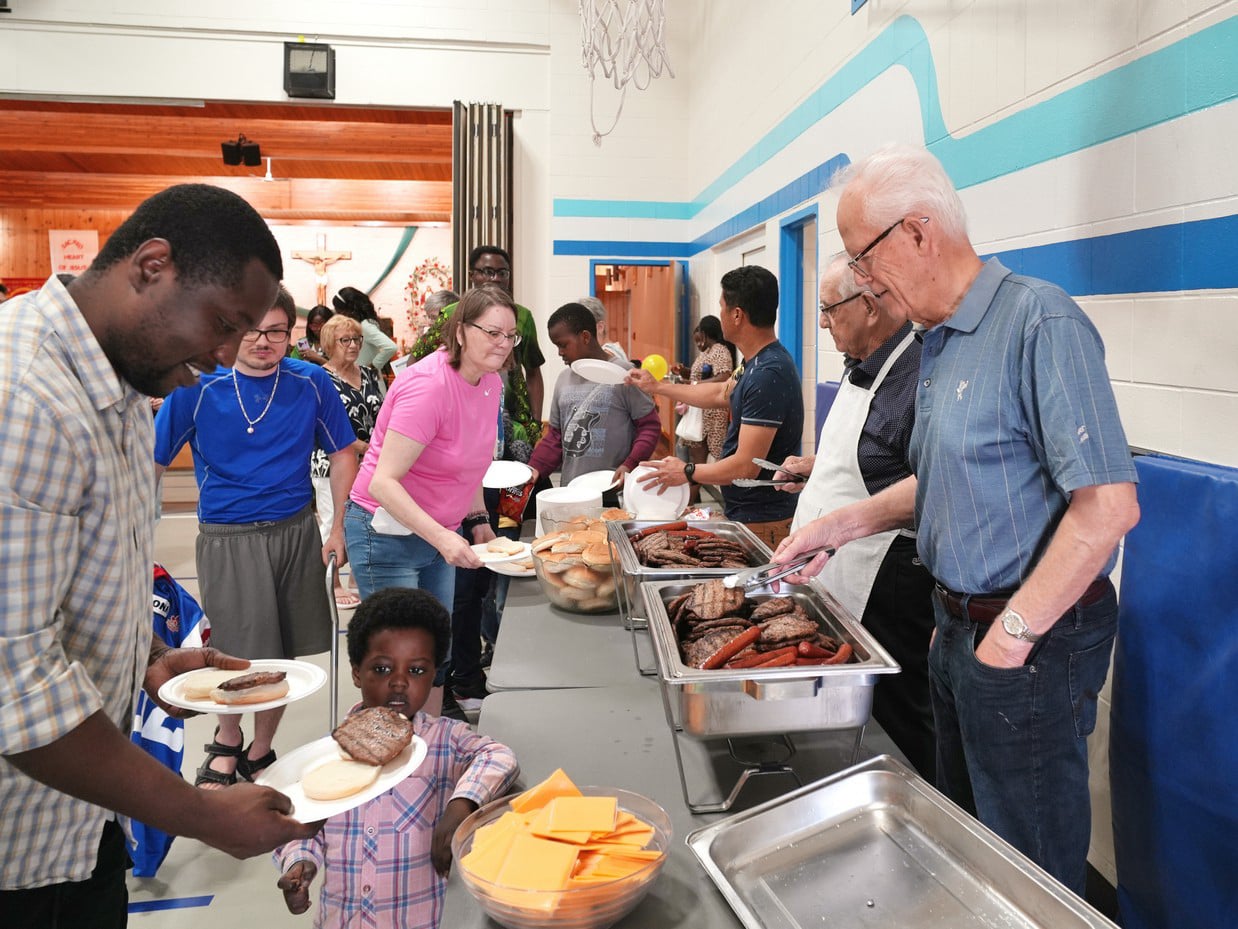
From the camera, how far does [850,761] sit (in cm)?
135

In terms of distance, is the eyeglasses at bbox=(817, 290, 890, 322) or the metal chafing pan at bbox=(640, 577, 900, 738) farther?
the eyeglasses at bbox=(817, 290, 890, 322)

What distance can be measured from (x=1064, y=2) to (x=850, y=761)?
1699mm

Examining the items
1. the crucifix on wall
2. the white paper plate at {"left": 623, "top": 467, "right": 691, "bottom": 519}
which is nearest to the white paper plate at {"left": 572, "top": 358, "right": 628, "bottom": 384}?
the white paper plate at {"left": 623, "top": 467, "right": 691, "bottom": 519}

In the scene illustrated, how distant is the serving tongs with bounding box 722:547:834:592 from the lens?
1584mm

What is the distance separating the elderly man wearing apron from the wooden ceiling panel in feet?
17.4

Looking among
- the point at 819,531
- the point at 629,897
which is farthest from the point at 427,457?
the point at 629,897

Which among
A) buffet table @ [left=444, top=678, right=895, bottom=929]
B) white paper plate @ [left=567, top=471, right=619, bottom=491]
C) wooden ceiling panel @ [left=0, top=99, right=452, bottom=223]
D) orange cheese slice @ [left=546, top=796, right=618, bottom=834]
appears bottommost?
buffet table @ [left=444, top=678, right=895, bottom=929]

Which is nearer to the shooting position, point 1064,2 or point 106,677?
point 106,677

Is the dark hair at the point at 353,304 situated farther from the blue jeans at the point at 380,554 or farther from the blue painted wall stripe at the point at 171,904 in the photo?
the blue painted wall stripe at the point at 171,904

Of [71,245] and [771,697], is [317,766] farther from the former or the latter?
[71,245]

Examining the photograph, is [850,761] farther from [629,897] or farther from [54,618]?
[54,618]

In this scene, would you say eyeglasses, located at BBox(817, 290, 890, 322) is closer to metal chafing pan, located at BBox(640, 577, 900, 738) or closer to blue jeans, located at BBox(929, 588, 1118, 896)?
blue jeans, located at BBox(929, 588, 1118, 896)

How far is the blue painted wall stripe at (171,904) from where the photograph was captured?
2.21 meters

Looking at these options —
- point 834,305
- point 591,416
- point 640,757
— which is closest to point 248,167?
point 591,416
